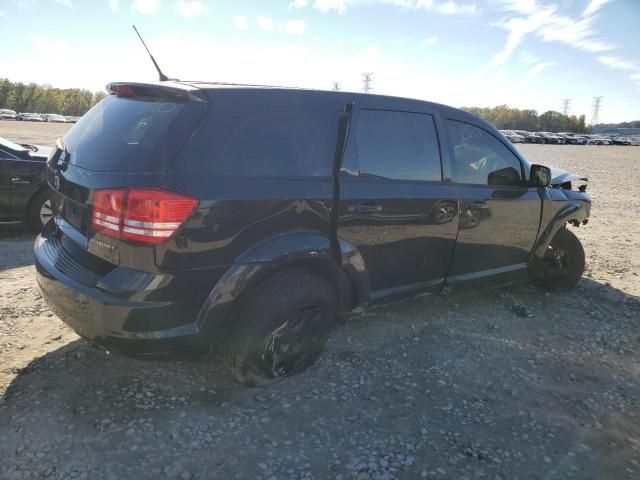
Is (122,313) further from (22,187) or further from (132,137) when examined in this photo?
(22,187)

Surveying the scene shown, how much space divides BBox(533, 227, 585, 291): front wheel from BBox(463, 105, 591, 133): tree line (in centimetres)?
11578

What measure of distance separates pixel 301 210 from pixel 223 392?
48.6 inches

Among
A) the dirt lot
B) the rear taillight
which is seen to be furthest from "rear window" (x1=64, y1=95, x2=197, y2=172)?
the dirt lot

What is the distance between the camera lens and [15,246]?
5.75m

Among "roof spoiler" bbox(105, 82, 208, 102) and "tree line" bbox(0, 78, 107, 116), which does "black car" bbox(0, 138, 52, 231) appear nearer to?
"roof spoiler" bbox(105, 82, 208, 102)

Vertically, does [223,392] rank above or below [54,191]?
below

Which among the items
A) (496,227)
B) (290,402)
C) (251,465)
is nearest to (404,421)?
(290,402)

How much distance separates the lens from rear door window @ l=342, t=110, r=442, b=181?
317 cm

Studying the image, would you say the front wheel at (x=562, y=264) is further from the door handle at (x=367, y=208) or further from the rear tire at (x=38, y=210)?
the rear tire at (x=38, y=210)

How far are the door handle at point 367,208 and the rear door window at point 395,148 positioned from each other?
0.21 meters

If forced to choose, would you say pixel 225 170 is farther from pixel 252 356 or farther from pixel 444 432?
pixel 444 432

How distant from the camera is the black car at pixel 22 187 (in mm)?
5863

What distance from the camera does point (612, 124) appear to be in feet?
527

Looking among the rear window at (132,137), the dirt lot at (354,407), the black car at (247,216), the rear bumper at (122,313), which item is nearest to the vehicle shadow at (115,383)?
the dirt lot at (354,407)
